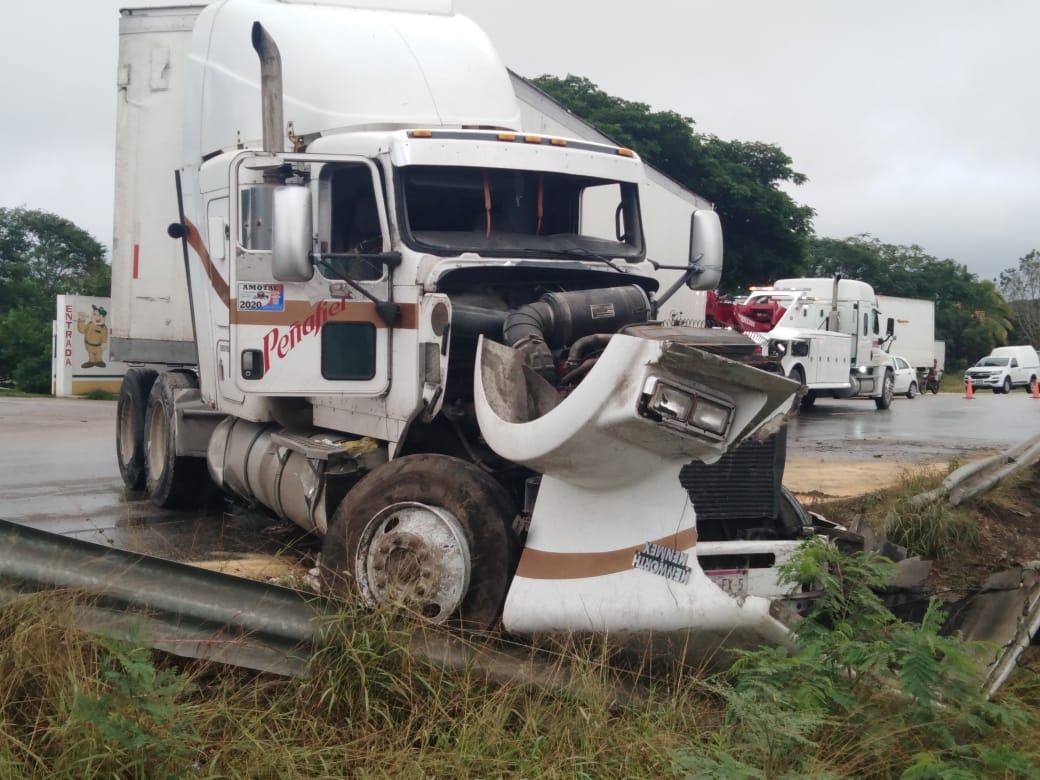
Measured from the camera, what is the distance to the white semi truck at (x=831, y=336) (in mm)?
21469

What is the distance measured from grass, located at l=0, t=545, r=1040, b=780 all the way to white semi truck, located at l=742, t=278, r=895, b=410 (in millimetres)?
16825

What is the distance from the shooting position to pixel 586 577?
4727 millimetres

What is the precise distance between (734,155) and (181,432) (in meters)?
35.1

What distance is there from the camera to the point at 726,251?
39250mm

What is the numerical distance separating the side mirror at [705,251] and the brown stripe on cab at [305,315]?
78.3 inches

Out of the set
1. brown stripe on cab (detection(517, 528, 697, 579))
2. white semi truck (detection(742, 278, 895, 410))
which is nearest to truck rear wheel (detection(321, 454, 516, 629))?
brown stripe on cab (detection(517, 528, 697, 579))

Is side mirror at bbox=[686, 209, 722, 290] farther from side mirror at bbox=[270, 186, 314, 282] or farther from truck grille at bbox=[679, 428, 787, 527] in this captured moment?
side mirror at bbox=[270, 186, 314, 282]

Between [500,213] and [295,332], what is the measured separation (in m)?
1.36

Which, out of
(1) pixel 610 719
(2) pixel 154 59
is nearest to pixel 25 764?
(1) pixel 610 719

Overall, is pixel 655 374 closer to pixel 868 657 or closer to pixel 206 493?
pixel 868 657

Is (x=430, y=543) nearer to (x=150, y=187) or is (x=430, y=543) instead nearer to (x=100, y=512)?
(x=100, y=512)

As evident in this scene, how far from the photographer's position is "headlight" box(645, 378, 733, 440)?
4.22 metres

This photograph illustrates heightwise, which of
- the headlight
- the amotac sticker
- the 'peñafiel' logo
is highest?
the amotac sticker

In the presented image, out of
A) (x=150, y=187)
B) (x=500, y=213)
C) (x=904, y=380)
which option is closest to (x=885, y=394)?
(x=904, y=380)
